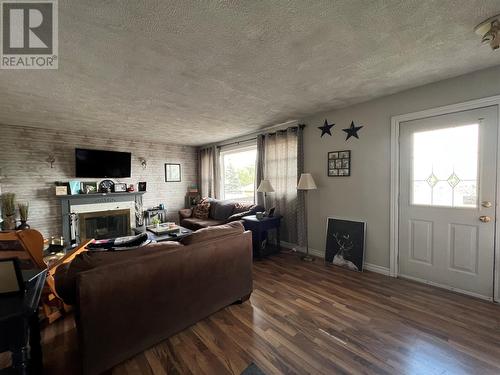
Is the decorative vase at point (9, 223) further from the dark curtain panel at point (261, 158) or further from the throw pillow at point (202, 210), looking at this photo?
the dark curtain panel at point (261, 158)

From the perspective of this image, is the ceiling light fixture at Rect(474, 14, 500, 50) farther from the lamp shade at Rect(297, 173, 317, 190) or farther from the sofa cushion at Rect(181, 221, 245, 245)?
the sofa cushion at Rect(181, 221, 245, 245)

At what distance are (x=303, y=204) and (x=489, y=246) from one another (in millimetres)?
2226

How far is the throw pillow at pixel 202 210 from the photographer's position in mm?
5211

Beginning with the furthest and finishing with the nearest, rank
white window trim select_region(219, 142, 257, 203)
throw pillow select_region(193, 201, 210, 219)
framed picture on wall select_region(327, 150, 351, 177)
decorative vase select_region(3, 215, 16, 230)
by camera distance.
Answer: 1. throw pillow select_region(193, 201, 210, 219)
2. white window trim select_region(219, 142, 257, 203)
3. decorative vase select_region(3, 215, 16, 230)
4. framed picture on wall select_region(327, 150, 351, 177)

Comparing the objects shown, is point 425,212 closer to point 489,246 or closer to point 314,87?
point 489,246

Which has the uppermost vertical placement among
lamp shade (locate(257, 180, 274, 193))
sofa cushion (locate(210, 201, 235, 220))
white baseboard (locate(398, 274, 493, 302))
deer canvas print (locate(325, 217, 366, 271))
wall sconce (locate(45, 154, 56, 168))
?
wall sconce (locate(45, 154, 56, 168))

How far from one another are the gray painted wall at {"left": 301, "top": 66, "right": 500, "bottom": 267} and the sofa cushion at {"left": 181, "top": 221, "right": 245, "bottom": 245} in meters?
1.85

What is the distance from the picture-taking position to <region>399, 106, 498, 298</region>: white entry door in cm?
228

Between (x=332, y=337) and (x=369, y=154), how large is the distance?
2.35m

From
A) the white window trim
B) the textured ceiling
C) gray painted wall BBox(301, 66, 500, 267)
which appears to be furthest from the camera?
the white window trim

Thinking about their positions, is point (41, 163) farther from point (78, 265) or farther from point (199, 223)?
point (78, 265)

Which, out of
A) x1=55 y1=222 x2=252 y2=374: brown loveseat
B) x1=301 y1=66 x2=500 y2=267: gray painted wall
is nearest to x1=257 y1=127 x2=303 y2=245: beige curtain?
x1=301 y1=66 x2=500 y2=267: gray painted wall

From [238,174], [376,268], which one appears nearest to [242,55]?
[376,268]

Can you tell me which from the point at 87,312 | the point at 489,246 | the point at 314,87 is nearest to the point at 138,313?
the point at 87,312
